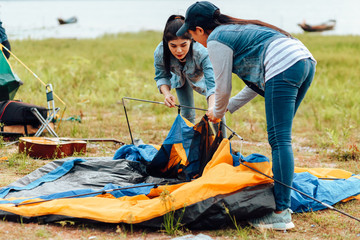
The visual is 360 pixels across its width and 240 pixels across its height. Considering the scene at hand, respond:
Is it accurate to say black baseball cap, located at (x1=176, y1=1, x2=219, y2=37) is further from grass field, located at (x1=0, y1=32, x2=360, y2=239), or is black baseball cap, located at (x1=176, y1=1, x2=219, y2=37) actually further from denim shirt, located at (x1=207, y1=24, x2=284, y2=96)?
grass field, located at (x1=0, y1=32, x2=360, y2=239)

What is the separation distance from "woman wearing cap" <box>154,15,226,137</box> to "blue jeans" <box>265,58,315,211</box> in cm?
112

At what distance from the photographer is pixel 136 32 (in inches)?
856

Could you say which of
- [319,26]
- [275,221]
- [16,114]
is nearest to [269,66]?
[275,221]

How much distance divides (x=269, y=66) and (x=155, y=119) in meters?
4.18

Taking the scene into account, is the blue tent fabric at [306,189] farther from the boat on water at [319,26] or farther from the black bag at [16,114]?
the boat on water at [319,26]

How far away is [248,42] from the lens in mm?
2639

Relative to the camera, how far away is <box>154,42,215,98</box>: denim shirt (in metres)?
3.82

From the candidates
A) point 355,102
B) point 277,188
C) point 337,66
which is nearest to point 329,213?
point 277,188

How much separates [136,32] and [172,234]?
19863 mm

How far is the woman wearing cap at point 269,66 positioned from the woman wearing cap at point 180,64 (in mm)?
851

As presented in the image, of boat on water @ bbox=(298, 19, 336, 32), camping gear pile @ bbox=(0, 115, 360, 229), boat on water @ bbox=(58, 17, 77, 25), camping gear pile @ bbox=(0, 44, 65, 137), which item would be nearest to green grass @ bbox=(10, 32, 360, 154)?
camping gear pile @ bbox=(0, 44, 65, 137)

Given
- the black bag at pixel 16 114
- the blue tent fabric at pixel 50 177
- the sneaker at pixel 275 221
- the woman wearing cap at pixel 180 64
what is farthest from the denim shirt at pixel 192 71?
the black bag at pixel 16 114

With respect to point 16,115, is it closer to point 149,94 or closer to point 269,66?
point 149,94

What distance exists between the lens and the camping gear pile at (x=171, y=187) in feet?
8.74
